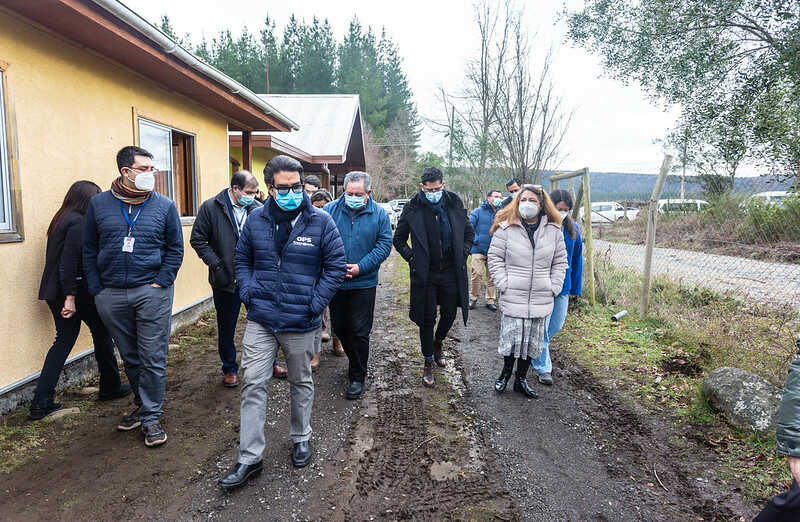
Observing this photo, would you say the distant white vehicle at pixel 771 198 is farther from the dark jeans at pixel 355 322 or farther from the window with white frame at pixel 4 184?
the window with white frame at pixel 4 184

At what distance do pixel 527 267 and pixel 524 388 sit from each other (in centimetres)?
113

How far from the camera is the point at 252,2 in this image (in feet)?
129

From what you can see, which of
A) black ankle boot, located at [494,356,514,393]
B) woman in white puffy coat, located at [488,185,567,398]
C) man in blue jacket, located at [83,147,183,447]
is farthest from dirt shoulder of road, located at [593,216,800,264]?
man in blue jacket, located at [83,147,183,447]

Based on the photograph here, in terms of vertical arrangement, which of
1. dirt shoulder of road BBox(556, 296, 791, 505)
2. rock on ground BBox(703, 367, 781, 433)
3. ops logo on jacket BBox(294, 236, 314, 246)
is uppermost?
ops logo on jacket BBox(294, 236, 314, 246)

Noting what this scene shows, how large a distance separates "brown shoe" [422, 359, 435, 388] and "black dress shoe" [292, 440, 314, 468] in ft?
5.20

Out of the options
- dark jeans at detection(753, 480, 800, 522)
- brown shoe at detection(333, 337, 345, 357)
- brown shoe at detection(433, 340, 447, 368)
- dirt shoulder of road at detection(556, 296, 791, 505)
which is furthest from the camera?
brown shoe at detection(333, 337, 345, 357)

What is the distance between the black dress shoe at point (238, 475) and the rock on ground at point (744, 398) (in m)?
3.47

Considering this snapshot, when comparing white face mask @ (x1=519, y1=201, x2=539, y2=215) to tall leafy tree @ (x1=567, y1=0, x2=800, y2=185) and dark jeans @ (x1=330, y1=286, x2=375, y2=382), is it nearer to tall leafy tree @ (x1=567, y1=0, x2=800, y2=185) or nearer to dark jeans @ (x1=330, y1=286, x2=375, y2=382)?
dark jeans @ (x1=330, y1=286, x2=375, y2=382)

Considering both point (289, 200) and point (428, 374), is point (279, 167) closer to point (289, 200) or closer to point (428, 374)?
point (289, 200)

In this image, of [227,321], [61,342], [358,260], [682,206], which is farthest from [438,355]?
[682,206]

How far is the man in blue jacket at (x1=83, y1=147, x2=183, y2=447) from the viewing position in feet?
10.9

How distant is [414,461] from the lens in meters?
3.18

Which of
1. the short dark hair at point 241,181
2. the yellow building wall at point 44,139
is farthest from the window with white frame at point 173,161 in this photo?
the short dark hair at point 241,181

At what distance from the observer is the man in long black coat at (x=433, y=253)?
177 inches
